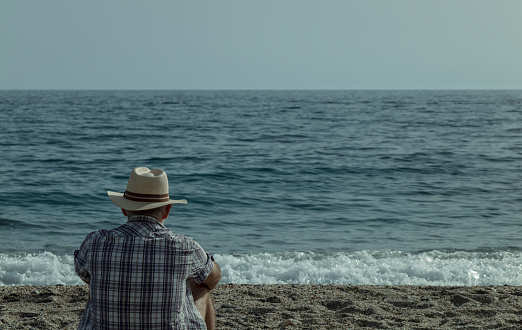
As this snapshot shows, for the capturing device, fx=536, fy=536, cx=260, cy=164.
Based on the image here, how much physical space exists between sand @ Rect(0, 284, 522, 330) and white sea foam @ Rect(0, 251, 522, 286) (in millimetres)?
817

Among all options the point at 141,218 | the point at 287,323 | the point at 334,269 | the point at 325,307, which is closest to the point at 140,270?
the point at 141,218

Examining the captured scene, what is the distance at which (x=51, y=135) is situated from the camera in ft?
A: 84.3

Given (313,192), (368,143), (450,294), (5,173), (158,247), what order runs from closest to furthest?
(158,247), (450,294), (313,192), (5,173), (368,143)

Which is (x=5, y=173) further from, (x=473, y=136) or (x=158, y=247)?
Result: (x=473, y=136)

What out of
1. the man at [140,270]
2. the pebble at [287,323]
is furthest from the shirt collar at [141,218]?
the pebble at [287,323]

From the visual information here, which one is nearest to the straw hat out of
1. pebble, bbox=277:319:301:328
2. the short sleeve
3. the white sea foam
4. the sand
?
the short sleeve

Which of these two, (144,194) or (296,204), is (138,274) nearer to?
(144,194)

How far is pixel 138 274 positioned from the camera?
8.34 feet

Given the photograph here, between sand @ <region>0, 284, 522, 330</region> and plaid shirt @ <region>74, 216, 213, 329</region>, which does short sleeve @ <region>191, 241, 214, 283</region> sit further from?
sand @ <region>0, 284, 522, 330</region>

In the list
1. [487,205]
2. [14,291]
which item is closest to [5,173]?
[14,291]

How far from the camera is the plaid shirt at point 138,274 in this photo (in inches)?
100

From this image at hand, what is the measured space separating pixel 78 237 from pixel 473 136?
2208 centimetres

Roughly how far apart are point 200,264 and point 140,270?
0.32m

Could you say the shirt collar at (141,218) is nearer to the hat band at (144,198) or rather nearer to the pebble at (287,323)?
the hat band at (144,198)
